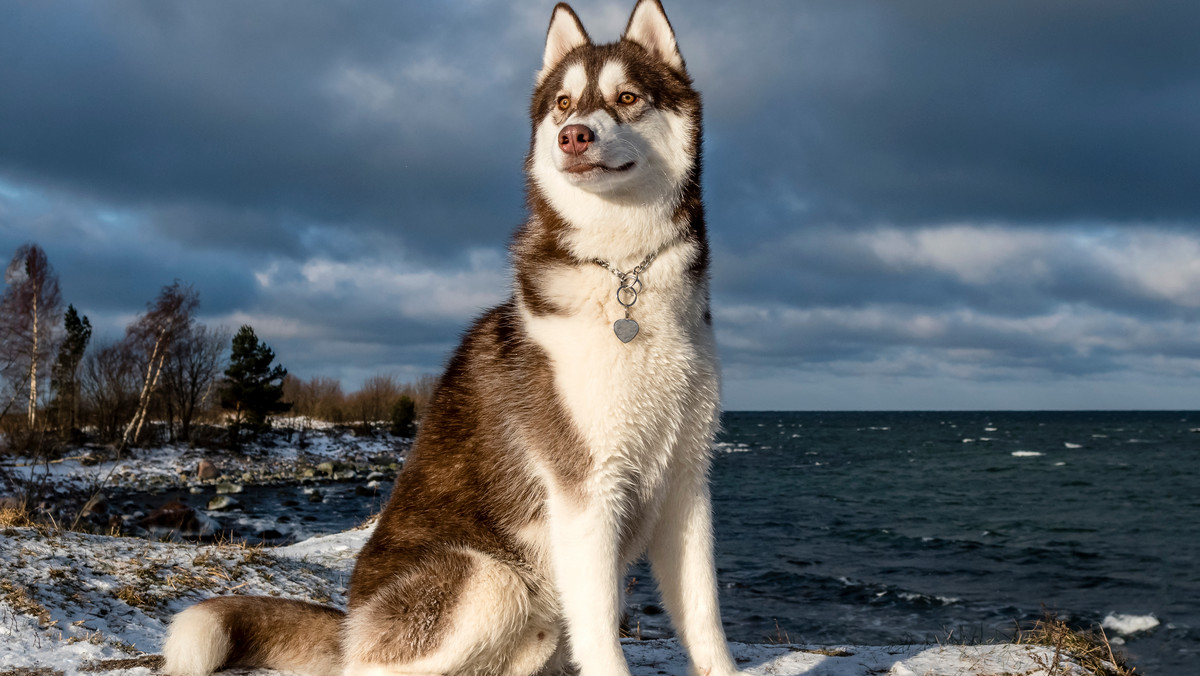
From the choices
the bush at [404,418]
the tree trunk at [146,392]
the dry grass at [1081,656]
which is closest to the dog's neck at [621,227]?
the dry grass at [1081,656]

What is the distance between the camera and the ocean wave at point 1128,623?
1341 centimetres

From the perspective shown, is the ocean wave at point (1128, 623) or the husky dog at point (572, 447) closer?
the husky dog at point (572, 447)

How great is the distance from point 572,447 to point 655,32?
7.28 feet

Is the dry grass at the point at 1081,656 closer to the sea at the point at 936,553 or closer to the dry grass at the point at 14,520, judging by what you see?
the sea at the point at 936,553

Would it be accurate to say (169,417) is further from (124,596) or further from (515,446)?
(515,446)

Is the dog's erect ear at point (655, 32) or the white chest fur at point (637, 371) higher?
the dog's erect ear at point (655, 32)

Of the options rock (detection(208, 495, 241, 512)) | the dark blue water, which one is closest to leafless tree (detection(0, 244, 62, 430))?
rock (detection(208, 495, 241, 512))

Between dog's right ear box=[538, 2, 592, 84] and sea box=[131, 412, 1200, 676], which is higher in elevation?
dog's right ear box=[538, 2, 592, 84]

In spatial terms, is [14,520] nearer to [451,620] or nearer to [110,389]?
[451,620]

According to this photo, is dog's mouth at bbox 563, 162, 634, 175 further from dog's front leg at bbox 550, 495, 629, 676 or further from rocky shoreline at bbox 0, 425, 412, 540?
rocky shoreline at bbox 0, 425, 412, 540

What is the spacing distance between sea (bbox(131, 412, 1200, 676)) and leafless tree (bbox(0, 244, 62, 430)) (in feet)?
41.8

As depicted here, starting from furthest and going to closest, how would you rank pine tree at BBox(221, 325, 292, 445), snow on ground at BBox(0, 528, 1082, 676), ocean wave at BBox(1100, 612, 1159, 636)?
1. pine tree at BBox(221, 325, 292, 445)
2. ocean wave at BBox(1100, 612, 1159, 636)
3. snow on ground at BBox(0, 528, 1082, 676)

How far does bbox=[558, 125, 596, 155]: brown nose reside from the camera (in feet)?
11.1

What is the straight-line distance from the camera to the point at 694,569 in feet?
12.3
